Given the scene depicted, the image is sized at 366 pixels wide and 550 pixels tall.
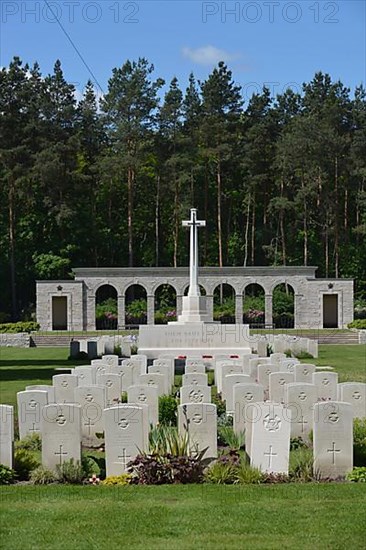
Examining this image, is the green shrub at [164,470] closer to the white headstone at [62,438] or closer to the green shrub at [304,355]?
the white headstone at [62,438]

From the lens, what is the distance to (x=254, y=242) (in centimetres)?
5909

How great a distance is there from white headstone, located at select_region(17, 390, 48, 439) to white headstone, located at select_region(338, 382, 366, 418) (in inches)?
177

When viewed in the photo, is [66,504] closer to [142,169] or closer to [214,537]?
[214,537]

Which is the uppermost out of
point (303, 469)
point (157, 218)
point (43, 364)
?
point (157, 218)

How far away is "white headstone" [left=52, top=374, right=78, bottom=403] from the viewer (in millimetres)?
14656

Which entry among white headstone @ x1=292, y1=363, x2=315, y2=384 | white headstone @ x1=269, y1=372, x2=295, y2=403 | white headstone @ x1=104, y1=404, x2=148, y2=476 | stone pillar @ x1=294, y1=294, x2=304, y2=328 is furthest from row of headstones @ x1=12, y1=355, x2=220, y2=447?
→ stone pillar @ x1=294, y1=294, x2=304, y2=328

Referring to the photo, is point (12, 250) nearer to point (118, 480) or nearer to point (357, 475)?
point (118, 480)

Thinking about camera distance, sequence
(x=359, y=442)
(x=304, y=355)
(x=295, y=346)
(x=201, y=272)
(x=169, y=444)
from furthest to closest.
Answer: (x=201, y=272) < (x=295, y=346) < (x=304, y=355) < (x=359, y=442) < (x=169, y=444)

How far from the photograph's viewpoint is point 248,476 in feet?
31.8

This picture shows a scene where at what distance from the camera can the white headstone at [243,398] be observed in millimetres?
12672

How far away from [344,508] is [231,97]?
49.4m

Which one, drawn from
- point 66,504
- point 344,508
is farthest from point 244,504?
point 66,504

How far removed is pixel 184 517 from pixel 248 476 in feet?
6.53

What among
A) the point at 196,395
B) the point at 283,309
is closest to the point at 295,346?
the point at 196,395
